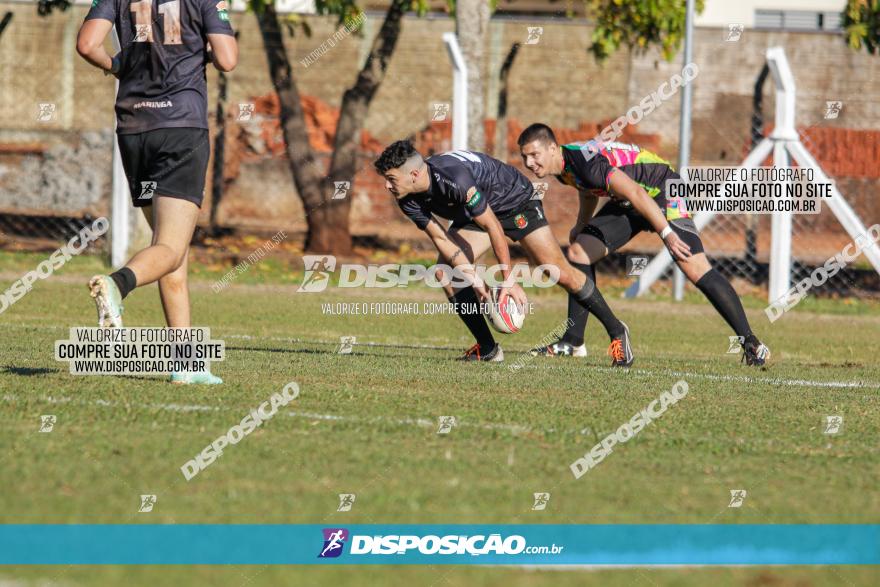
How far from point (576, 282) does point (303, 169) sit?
1024 centimetres

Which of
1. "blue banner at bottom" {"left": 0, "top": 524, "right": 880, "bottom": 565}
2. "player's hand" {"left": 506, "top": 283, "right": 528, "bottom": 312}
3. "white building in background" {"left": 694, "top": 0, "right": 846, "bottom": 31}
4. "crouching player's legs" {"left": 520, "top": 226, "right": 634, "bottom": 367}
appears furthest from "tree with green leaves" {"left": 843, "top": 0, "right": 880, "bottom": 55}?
"white building in background" {"left": 694, "top": 0, "right": 846, "bottom": 31}

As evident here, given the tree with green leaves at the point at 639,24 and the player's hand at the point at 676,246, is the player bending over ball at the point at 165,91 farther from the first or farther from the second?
the tree with green leaves at the point at 639,24

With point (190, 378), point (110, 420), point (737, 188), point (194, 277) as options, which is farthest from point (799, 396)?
point (194, 277)

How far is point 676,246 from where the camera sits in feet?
32.1

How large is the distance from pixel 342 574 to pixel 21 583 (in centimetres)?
90

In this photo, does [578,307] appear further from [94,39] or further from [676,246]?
[94,39]

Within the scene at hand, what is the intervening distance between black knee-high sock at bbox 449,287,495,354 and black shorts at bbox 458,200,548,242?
48cm

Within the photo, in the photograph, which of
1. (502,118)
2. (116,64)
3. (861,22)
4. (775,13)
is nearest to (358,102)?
(502,118)

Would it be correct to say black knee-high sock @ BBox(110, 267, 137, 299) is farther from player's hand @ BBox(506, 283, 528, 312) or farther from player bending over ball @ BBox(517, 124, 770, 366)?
player bending over ball @ BBox(517, 124, 770, 366)

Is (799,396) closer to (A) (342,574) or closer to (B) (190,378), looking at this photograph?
(B) (190,378)

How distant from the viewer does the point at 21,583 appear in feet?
12.5

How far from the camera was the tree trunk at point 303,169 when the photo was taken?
750 inches

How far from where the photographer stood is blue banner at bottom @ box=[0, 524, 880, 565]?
4172 mm

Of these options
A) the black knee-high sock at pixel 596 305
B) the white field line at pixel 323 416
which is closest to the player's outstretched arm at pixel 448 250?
the black knee-high sock at pixel 596 305
